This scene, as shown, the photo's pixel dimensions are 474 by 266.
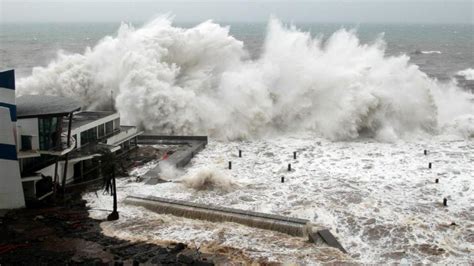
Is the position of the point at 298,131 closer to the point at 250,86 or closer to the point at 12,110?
the point at 250,86

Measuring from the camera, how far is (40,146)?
2177cm

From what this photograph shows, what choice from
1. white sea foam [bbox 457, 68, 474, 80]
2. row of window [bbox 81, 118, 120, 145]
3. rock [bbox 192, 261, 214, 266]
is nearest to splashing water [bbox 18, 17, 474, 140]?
row of window [bbox 81, 118, 120, 145]

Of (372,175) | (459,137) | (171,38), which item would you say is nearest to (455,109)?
(459,137)

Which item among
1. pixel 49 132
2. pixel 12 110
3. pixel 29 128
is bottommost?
pixel 49 132

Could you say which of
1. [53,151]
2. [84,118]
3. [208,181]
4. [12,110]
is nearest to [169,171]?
[208,181]

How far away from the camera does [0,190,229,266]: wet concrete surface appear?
16281mm

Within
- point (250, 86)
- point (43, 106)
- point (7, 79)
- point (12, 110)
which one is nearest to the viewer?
point (7, 79)

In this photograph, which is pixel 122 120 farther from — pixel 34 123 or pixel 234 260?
pixel 234 260

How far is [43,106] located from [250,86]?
19045 millimetres

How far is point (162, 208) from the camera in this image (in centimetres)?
2081

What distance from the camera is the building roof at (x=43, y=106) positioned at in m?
21.5

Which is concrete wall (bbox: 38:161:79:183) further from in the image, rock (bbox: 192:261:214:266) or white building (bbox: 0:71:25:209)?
rock (bbox: 192:261:214:266)

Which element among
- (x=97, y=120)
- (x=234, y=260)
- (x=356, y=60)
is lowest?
(x=234, y=260)

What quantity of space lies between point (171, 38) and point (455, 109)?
22.9m
